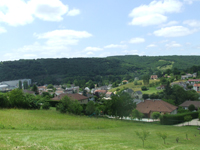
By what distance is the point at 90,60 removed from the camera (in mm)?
183125

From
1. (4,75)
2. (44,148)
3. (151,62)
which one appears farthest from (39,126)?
(151,62)

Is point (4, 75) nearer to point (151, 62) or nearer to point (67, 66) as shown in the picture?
point (67, 66)

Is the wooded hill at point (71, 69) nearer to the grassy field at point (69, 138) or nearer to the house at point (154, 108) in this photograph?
the house at point (154, 108)

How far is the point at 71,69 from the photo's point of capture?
157500 mm

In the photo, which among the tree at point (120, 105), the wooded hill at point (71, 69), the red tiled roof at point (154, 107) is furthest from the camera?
the wooded hill at point (71, 69)

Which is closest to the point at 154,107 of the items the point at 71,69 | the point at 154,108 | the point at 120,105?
the point at 154,108

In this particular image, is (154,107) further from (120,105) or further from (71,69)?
(71,69)

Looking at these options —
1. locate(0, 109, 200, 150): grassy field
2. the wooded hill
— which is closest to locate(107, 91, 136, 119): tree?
locate(0, 109, 200, 150): grassy field

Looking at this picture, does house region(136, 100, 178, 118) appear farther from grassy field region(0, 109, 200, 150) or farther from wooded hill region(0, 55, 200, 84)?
wooded hill region(0, 55, 200, 84)

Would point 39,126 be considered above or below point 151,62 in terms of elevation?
below

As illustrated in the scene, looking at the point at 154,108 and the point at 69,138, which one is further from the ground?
the point at 69,138

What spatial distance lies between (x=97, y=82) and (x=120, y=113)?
11334cm

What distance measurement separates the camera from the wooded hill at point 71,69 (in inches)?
5389

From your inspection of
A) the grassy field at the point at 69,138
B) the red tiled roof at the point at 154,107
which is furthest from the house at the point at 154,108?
the grassy field at the point at 69,138
